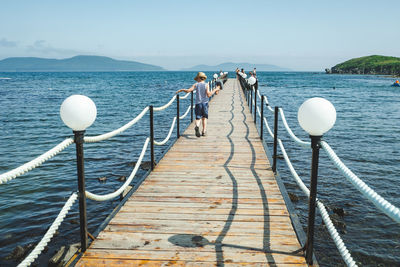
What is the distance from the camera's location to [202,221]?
384cm

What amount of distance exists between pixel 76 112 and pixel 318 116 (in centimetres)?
207

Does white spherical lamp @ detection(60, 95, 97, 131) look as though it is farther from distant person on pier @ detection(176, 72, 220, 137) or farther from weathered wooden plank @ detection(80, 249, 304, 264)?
distant person on pier @ detection(176, 72, 220, 137)

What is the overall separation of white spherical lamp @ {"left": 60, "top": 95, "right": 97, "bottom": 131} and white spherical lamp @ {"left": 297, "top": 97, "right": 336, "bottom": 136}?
189cm

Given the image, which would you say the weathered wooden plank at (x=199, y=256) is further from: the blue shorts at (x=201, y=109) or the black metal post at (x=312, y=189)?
the blue shorts at (x=201, y=109)

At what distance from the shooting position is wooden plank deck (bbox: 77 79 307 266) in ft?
10.1

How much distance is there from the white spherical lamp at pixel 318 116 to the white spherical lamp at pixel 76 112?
1895mm

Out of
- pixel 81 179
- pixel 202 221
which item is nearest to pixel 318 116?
pixel 202 221

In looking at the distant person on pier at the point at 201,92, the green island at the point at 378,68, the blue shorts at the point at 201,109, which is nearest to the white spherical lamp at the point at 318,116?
the distant person on pier at the point at 201,92

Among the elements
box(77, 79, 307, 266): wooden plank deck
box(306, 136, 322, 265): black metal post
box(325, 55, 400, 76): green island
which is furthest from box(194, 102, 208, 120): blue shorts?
box(325, 55, 400, 76): green island

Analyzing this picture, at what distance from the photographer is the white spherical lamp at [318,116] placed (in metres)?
2.69

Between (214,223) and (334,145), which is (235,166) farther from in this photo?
(334,145)

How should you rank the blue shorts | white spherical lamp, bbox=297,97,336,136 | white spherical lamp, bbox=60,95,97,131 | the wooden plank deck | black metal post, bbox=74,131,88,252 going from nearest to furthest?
1. white spherical lamp, bbox=297,97,336,136
2. white spherical lamp, bbox=60,95,97,131
3. black metal post, bbox=74,131,88,252
4. the wooden plank deck
5. the blue shorts

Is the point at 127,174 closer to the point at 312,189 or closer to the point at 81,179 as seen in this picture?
the point at 81,179

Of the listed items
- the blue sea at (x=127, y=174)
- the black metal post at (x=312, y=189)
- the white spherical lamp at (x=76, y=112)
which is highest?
the white spherical lamp at (x=76, y=112)
